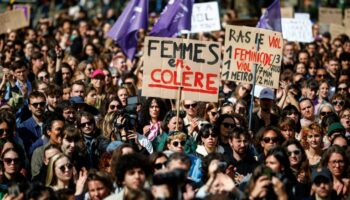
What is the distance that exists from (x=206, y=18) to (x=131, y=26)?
3.39 meters

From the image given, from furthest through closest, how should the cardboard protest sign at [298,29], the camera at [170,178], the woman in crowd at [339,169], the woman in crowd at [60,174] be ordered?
1. the cardboard protest sign at [298,29]
2. the woman in crowd at [339,169]
3. the woman in crowd at [60,174]
4. the camera at [170,178]

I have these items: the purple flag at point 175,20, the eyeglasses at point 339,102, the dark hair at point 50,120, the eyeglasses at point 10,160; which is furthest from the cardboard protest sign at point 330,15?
the eyeglasses at point 10,160

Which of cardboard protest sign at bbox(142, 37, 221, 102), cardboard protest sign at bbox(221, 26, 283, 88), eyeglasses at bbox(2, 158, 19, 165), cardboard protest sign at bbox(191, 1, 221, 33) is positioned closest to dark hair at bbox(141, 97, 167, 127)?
cardboard protest sign at bbox(142, 37, 221, 102)

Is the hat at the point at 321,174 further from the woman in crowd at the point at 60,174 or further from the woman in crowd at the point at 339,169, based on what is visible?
the woman in crowd at the point at 60,174

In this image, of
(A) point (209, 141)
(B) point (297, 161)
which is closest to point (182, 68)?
(A) point (209, 141)

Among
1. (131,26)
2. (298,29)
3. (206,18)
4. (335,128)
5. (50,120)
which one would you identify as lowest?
(335,128)

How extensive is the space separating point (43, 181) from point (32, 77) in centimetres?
670

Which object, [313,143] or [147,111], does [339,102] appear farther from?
[313,143]

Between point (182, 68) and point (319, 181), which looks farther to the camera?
point (182, 68)

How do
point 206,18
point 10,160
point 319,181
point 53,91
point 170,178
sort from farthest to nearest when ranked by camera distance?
point 206,18 → point 53,91 → point 10,160 → point 319,181 → point 170,178

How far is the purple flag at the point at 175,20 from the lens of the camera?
15.7 m

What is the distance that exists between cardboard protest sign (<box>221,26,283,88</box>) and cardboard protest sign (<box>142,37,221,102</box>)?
1.50m

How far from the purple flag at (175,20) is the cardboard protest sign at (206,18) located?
12.8 feet

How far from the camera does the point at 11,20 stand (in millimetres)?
19250
